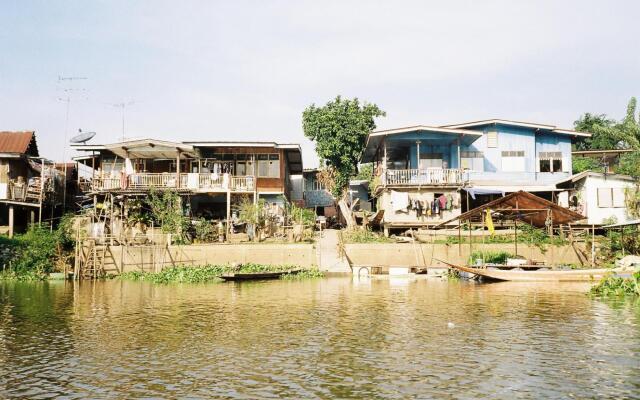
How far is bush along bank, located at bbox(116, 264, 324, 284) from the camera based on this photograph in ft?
87.7

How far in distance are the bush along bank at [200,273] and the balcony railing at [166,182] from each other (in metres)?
6.05

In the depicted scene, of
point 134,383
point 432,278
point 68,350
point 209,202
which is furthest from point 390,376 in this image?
point 209,202

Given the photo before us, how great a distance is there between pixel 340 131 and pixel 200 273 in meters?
18.2

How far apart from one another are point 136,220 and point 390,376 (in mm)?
24769

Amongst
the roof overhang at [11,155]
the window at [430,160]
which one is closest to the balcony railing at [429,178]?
the window at [430,160]

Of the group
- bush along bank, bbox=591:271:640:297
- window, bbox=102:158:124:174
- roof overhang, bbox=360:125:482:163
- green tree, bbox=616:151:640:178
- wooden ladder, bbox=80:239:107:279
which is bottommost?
bush along bank, bbox=591:271:640:297

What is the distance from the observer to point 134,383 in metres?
9.77

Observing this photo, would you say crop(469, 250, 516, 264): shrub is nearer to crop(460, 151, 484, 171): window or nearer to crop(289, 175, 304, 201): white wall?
crop(460, 151, 484, 171): window

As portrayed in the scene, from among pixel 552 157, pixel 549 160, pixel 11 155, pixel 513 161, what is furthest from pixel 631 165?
pixel 11 155

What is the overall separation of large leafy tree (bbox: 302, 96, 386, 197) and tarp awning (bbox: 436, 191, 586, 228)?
50.2 ft

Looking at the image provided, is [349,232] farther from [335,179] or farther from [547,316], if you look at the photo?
[547,316]

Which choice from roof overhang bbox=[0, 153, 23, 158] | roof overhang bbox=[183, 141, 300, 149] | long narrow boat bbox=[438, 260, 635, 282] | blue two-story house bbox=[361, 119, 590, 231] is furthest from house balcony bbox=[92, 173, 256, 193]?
long narrow boat bbox=[438, 260, 635, 282]

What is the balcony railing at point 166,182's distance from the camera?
105ft

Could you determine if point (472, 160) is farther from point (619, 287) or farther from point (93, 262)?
point (93, 262)
